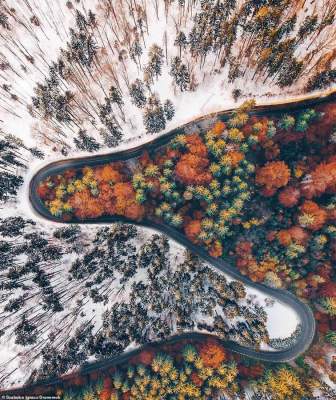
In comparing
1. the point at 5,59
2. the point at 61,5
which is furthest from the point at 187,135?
the point at 5,59

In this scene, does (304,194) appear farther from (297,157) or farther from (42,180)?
(42,180)

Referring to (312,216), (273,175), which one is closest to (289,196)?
(312,216)

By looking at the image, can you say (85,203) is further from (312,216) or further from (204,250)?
(312,216)

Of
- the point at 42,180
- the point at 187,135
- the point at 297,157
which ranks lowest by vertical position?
the point at 297,157

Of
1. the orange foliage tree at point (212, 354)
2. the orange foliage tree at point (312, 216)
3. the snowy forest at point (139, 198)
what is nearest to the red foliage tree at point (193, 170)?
the snowy forest at point (139, 198)

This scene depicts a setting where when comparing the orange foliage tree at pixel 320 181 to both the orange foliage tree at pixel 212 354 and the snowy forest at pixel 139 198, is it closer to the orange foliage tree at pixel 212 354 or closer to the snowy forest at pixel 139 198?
the snowy forest at pixel 139 198

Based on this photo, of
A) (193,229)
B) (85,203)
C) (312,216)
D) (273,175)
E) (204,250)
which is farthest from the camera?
(204,250)

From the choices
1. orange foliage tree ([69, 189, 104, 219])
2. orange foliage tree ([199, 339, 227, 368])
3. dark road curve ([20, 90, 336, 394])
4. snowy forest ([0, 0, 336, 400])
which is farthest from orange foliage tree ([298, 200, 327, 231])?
orange foliage tree ([69, 189, 104, 219])

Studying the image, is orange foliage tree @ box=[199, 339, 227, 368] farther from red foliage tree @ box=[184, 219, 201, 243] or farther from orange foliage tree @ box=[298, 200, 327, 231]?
orange foliage tree @ box=[298, 200, 327, 231]
